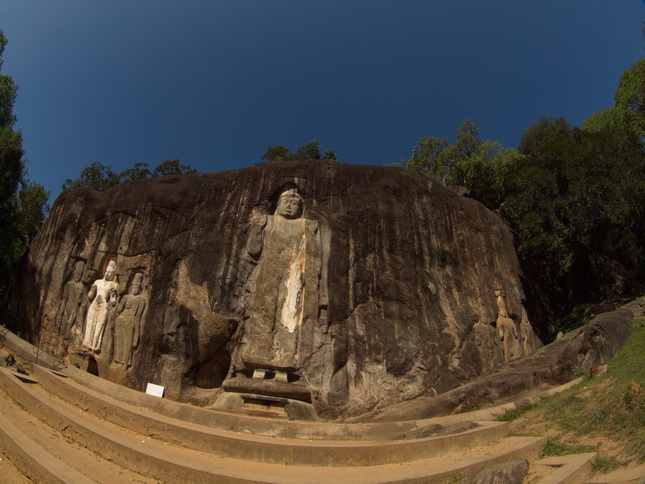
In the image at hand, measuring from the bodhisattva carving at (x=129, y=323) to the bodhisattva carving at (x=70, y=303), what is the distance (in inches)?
55.3

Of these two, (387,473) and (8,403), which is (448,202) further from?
(8,403)

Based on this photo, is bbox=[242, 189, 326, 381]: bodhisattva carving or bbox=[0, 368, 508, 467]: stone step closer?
bbox=[0, 368, 508, 467]: stone step

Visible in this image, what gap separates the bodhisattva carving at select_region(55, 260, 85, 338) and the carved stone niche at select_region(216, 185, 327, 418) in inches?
198

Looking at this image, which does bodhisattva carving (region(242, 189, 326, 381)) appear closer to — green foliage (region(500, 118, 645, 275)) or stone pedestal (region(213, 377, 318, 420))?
stone pedestal (region(213, 377, 318, 420))

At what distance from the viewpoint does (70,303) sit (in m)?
14.9

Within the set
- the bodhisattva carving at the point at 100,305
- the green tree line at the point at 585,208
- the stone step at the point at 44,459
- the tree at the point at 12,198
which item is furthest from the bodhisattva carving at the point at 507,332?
the tree at the point at 12,198

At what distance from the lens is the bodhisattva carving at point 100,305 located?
1431cm

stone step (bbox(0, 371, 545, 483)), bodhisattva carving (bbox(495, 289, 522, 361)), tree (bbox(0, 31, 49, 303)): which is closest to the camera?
stone step (bbox(0, 371, 545, 483))

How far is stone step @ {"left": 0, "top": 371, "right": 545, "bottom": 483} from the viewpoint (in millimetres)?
7395

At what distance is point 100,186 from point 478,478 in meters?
27.2

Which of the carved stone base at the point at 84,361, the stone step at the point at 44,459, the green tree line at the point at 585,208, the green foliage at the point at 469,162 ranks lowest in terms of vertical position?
the stone step at the point at 44,459

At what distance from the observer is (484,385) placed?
11703 mm

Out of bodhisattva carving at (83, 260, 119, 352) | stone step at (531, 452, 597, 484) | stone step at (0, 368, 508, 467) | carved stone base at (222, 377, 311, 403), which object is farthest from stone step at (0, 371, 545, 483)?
bodhisattva carving at (83, 260, 119, 352)

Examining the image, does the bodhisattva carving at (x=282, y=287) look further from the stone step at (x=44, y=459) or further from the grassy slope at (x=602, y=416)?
the grassy slope at (x=602, y=416)
